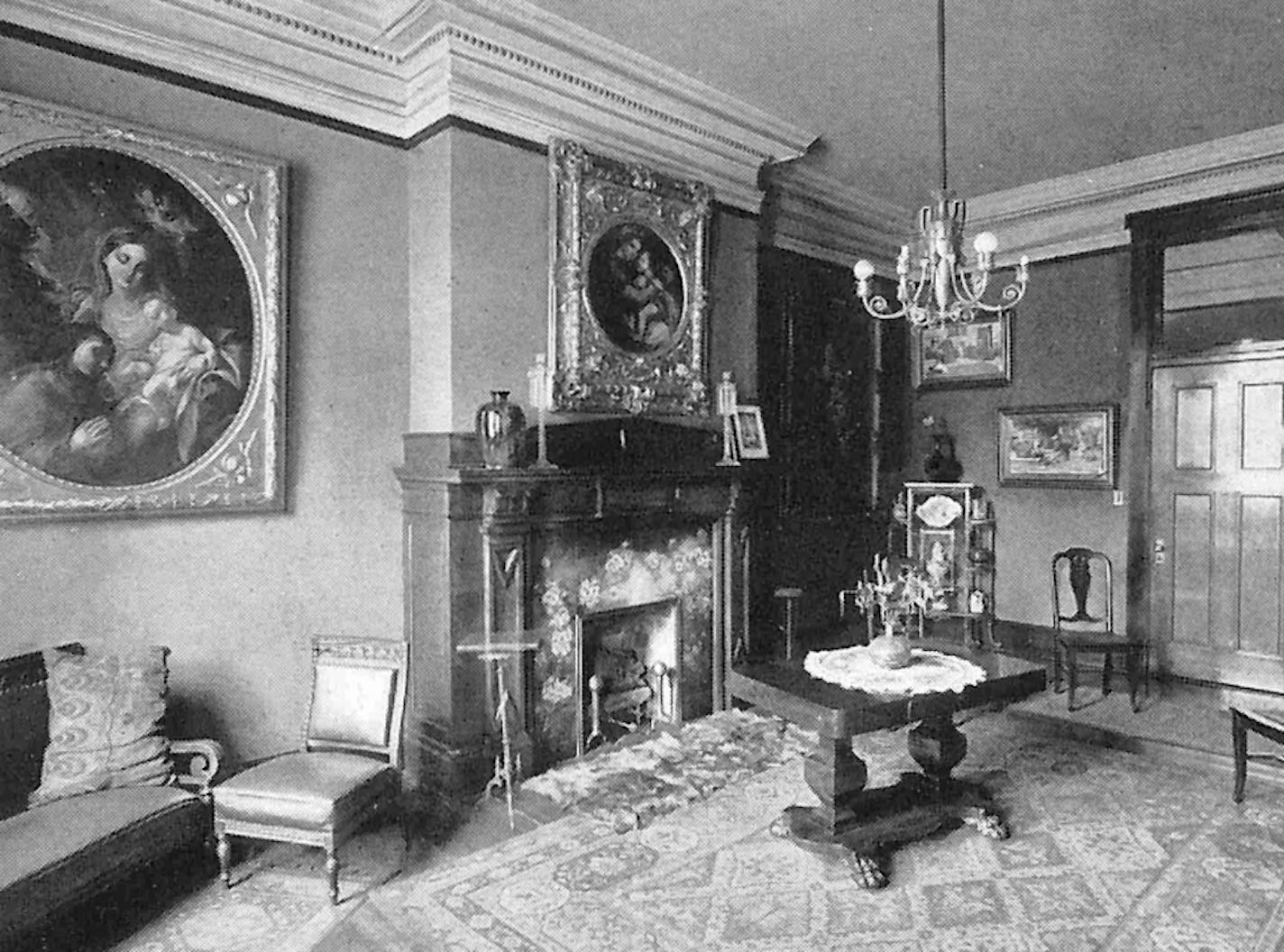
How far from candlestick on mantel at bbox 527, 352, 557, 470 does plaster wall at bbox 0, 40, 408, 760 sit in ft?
2.46

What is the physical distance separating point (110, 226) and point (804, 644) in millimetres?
5725

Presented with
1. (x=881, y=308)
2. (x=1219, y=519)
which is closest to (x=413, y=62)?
(x=881, y=308)

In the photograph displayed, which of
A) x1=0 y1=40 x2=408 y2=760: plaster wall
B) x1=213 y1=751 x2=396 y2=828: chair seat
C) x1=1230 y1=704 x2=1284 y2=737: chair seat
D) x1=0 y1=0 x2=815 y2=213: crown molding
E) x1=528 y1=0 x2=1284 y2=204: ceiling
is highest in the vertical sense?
x1=528 y1=0 x2=1284 y2=204: ceiling

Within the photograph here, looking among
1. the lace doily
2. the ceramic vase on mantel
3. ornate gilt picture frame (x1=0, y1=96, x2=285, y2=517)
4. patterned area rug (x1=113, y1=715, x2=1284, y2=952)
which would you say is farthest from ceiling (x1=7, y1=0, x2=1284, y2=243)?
patterned area rug (x1=113, y1=715, x2=1284, y2=952)

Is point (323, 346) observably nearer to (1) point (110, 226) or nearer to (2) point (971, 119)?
(1) point (110, 226)

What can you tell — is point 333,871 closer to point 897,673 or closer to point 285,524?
point 285,524

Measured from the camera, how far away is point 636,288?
18.1 feet

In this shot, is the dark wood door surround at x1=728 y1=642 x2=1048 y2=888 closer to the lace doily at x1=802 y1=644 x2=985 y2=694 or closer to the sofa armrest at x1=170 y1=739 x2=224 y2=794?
the lace doily at x1=802 y1=644 x2=985 y2=694

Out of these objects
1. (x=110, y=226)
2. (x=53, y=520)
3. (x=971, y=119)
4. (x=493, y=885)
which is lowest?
(x=493, y=885)

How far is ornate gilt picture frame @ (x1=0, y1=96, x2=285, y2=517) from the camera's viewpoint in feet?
12.1

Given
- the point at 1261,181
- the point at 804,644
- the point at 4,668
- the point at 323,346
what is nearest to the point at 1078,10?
the point at 1261,181

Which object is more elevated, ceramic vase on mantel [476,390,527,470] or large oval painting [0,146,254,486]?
large oval painting [0,146,254,486]

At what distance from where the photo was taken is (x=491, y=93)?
15.5 ft

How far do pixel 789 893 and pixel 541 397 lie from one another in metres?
2.82
